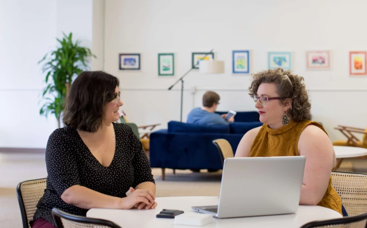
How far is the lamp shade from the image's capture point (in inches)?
355

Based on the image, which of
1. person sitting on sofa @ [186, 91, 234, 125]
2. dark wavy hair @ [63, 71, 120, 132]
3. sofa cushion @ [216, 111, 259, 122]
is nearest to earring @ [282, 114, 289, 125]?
dark wavy hair @ [63, 71, 120, 132]

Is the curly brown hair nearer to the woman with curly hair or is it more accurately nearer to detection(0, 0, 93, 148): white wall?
the woman with curly hair

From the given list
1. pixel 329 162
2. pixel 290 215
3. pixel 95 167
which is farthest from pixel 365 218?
pixel 95 167

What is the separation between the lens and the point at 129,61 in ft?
33.6

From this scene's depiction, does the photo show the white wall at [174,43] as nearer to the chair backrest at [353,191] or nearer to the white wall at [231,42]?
the white wall at [231,42]

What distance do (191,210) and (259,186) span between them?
33 centimetres

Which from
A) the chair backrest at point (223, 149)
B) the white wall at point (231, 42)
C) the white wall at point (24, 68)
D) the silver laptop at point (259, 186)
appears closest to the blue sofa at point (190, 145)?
the chair backrest at point (223, 149)

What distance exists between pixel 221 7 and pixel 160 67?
67.8 inches

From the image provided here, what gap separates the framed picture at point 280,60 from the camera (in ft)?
31.5

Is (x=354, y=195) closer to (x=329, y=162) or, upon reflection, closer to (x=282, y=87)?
(x=329, y=162)

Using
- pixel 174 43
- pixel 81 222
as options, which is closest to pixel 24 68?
pixel 174 43

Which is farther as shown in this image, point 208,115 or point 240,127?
point 208,115

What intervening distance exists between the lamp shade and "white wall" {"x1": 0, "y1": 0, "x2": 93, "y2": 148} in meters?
3.30

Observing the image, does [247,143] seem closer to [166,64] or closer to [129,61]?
[166,64]
